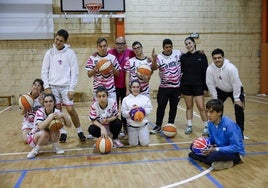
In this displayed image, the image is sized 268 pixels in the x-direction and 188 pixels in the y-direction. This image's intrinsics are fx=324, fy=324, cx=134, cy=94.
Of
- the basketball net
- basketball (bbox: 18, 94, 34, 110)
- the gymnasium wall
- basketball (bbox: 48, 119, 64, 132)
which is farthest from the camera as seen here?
the gymnasium wall

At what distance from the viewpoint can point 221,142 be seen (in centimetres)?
400

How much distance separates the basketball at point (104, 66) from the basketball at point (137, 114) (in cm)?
75

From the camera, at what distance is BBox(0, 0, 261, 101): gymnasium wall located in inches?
438

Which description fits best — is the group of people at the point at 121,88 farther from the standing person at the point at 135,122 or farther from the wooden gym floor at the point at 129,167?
the wooden gym floor at the point at 129,167

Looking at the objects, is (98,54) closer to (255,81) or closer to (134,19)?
(134,19)

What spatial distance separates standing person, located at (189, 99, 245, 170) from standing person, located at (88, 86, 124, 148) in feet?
4.97

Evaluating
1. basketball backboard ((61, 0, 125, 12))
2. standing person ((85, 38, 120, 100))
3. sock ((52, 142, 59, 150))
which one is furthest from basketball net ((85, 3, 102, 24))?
sock ((52, 142, 59, 150))

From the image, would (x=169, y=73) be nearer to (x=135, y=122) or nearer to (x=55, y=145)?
(x=135, y=122)

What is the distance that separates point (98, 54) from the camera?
534 centimetres

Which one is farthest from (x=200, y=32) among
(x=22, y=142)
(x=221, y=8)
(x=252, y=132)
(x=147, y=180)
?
(x=147, y=180)

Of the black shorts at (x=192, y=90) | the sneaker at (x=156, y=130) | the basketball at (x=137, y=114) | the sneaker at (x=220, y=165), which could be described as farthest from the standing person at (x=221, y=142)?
the sneaker at (x=156, y=130)

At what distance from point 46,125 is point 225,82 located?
106 inches

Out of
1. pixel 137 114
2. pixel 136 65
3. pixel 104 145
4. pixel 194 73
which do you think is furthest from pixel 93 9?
pixel 104 145

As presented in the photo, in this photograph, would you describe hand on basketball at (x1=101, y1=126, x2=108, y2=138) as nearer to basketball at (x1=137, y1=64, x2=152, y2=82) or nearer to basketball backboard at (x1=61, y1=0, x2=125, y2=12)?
basketball at (x1=137, y1=64, x2=152, y2=82)
